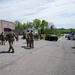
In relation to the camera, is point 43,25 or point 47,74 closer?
point 47,74

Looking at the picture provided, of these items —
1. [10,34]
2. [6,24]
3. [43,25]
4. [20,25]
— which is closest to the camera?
[10,34]

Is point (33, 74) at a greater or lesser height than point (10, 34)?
lesser

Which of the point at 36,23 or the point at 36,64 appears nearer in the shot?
the point at 36,64

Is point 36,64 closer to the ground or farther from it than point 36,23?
closer to the ground

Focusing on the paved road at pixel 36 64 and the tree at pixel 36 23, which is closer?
the paved road at pixel 36 64

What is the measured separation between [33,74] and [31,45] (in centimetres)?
1475

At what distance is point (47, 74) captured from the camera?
8.15 m

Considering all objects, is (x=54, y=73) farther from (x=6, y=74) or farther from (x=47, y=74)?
(x=6, y=74)

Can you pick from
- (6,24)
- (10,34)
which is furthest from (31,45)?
(6,24)

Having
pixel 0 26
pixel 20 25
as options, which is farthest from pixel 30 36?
pixel 20 25

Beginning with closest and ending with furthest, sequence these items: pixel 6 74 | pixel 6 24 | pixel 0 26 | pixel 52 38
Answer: pixel 6 74
pixel 52 38
pixel 0 26
pixel 6 24

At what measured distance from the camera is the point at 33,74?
26.5 ft

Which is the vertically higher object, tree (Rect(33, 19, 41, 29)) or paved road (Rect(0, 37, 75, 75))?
tree (Rect(33, 19, 41, 29))

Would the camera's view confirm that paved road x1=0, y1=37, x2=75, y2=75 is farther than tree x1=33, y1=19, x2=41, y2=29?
No
